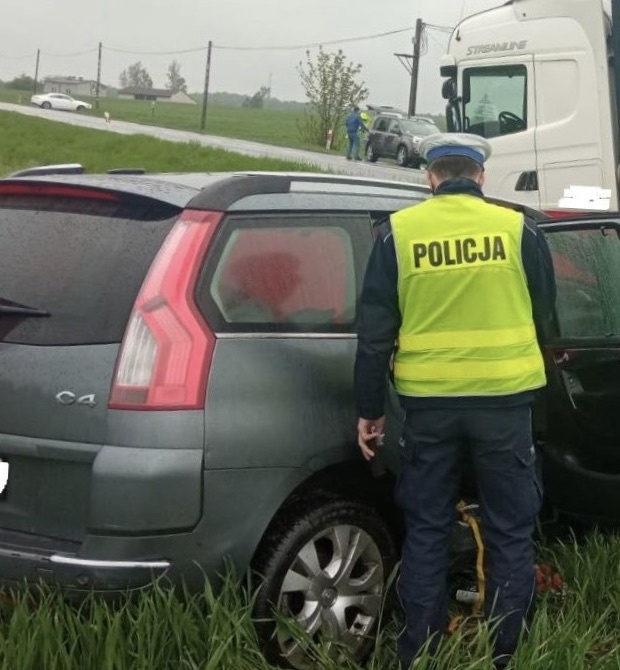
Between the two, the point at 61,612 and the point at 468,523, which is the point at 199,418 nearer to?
the point at 61,612

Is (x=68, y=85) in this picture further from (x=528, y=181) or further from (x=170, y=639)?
(x=170, y=639)

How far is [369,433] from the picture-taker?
3.28m

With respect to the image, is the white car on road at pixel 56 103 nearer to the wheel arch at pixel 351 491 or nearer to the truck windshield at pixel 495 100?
the truck windshield at pixel 495 100

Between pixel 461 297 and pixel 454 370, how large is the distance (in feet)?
0.73

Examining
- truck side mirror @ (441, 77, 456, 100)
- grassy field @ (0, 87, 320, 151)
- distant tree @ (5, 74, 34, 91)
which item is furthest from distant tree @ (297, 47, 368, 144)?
distant tree @ (5, 74, 34, 91)

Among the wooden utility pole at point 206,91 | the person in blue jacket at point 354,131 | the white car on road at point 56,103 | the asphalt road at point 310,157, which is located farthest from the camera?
the white car on road at point 56,103

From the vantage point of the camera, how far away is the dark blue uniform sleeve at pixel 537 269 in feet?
10.8

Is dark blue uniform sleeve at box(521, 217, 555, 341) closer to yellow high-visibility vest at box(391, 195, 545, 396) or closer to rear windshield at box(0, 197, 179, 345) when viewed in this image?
yellow high-visibility vest at box(391, 195, 545, 396)

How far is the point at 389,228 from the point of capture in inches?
129

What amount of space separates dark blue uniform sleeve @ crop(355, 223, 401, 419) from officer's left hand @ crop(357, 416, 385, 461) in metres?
0.02

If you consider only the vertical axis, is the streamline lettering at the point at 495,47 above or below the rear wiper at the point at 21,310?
above

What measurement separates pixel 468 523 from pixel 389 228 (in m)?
1.07

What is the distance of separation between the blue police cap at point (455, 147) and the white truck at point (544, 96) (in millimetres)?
7738

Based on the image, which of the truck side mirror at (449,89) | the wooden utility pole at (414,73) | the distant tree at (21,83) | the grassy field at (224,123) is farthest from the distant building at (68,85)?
the truck side mirror at (449,89)
